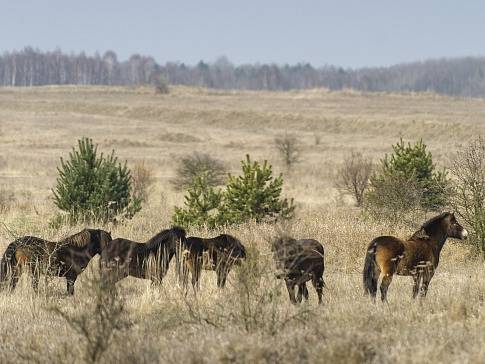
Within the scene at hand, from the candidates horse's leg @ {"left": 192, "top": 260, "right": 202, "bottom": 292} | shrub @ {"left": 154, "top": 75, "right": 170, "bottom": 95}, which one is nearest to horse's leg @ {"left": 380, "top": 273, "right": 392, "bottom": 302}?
horse's leg @ {"left": 192, "top": 260, "right": 202, "bottom": 292}

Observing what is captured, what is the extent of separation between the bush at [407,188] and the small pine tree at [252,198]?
2.78 m

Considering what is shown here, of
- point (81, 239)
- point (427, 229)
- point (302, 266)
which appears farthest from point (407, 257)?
point (81, 239)

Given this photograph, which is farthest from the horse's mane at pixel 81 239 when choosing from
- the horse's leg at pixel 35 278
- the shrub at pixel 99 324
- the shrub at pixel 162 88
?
the shrub at pixel 162 88

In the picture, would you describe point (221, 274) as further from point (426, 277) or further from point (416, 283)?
point (426, 277)

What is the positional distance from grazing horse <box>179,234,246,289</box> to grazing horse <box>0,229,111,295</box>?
1.38 m

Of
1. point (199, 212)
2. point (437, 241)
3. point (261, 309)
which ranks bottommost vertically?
point (199, 212)

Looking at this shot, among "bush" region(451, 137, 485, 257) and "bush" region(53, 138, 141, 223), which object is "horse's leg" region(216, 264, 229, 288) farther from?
"bush" region(53, 138, 141, 223)

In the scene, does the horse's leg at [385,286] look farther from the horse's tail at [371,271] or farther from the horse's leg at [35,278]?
the horse's leg at [35,278]

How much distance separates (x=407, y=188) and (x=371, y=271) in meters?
9.88

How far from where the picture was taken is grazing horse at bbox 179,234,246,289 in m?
10.1

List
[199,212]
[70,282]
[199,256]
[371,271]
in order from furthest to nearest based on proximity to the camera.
Result: [199,212]
[70,282]
[199,256]
[371,271]

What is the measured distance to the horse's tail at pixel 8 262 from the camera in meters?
10.3

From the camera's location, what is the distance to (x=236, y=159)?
52.5 metres

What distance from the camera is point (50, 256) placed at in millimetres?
10148
